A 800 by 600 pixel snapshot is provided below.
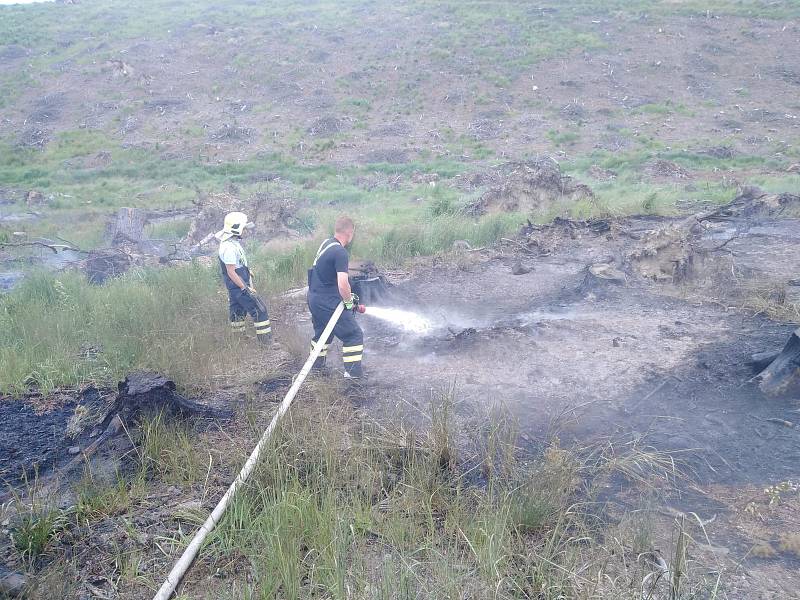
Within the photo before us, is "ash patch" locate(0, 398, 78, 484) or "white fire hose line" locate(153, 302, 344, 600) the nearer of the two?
"white fire hose line" locate(153, 302, 344, 600)

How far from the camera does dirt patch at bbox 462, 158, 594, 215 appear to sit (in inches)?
556

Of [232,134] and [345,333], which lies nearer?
[345,333]

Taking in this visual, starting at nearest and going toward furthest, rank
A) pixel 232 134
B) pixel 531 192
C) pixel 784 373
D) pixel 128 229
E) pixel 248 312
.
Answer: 1. pixel 784 373
2. pixel 248 312
3. pixel 128 229
4. pixel 531 192
5. pixel 232 134

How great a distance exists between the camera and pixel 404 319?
7.96 metres

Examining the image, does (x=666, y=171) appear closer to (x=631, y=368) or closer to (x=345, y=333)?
(x=631, y=368)

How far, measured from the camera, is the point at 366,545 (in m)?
3.69

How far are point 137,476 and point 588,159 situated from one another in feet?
68.0

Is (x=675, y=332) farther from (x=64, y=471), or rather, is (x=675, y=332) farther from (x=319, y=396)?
(x=64, y=471)

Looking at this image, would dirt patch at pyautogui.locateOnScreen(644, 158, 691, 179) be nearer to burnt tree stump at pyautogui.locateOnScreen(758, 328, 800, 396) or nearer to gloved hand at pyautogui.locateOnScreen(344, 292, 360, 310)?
burnt tree stump at pyautogui.locateOnScreen(758, 328, 800, 396)

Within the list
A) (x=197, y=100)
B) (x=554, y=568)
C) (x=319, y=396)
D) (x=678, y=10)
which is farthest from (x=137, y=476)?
(x=678, y=10)

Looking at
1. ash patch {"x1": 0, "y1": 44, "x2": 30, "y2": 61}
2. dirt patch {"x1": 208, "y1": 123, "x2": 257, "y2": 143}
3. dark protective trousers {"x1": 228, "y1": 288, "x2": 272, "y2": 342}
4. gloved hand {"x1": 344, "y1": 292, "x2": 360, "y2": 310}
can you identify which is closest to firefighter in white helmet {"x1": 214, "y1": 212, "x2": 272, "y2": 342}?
dark protective trousers {"x1": 228, "y1": 288, "x2": 272, "y2": 342}

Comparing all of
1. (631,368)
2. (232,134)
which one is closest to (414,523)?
(631,368)

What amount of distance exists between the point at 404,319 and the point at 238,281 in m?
2.14

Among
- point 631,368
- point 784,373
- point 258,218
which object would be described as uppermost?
point 784,373
